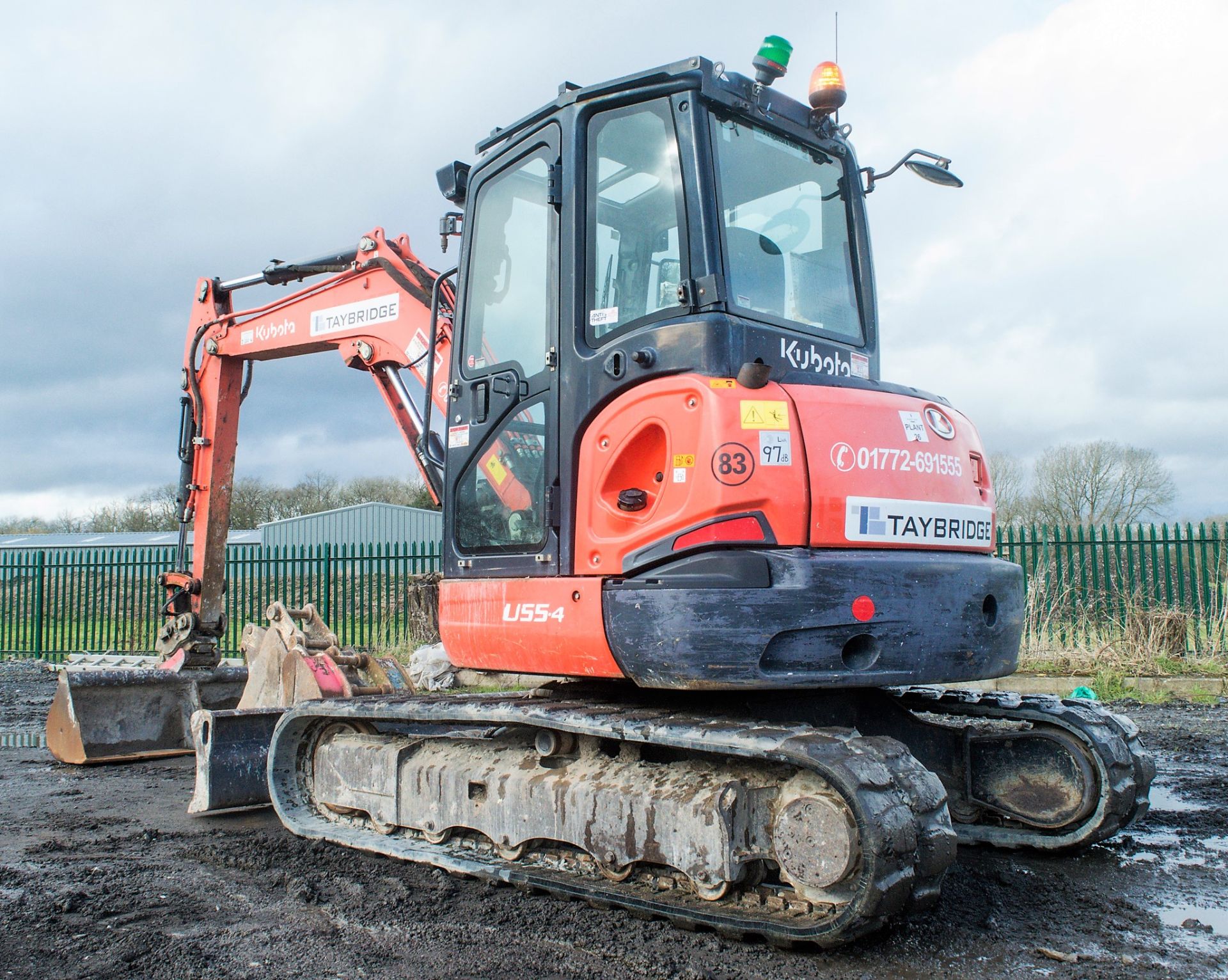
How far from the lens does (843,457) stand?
3.65m

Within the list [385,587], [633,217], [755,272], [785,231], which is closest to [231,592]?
[385,587]

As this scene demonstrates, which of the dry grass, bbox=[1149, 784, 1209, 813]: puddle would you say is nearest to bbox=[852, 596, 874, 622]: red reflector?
bbox=[1149, 784, 1209, 813]: puddle

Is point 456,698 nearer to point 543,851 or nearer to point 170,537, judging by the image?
point 543,851

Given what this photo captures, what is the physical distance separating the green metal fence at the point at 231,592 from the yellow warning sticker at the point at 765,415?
10.8 m

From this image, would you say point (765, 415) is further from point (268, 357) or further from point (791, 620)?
point (268, 357)

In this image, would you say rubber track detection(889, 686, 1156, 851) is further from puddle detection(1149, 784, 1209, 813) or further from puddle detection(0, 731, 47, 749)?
puddle detection(0, 731, 47, 749)

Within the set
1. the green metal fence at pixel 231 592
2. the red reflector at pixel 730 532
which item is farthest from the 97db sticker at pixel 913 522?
the green metal fence at pixel 231 592

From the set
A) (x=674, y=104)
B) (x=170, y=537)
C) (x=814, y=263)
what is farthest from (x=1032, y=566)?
(x=170, y=537)

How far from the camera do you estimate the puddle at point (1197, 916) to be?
3535 millimetres

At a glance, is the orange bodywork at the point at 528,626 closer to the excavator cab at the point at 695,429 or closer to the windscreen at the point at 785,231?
the excavator cab at the point at 695,429

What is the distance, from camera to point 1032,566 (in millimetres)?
12375

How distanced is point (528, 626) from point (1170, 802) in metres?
3.80

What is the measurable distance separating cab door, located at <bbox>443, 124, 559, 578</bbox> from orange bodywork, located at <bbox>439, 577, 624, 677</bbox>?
0.29 feet

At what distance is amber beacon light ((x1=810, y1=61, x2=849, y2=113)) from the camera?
4270mm
